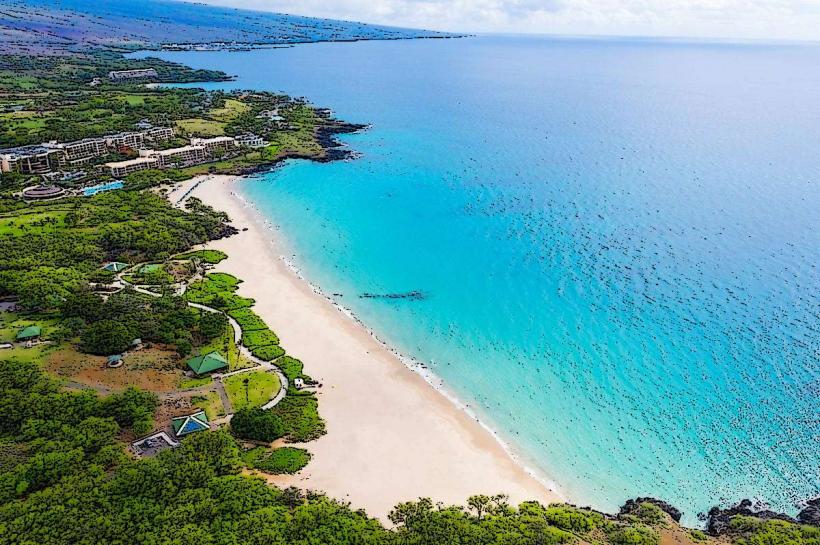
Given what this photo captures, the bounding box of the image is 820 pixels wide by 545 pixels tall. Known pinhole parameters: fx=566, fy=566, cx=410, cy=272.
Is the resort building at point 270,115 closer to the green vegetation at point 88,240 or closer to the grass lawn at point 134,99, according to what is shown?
the grass lawn at point 134,99

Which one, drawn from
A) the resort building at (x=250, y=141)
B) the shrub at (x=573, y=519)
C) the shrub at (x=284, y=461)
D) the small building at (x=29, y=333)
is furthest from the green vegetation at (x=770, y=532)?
the resort building at (x=250, y=141)

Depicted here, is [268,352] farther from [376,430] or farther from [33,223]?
[33,223]

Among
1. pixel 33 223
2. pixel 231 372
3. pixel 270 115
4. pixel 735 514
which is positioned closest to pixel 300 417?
pixel 231 372

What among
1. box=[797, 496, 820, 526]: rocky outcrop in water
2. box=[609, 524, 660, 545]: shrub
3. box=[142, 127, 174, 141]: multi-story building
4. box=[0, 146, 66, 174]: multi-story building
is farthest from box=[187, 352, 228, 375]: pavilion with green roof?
box=[142, 127, 174, 141]: multi-story building

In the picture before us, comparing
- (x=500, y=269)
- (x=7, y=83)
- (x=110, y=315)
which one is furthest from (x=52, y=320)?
(x=7, y=83)

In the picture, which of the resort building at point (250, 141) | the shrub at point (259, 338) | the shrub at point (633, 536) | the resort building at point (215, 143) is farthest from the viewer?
the resort building at point (250, 141)

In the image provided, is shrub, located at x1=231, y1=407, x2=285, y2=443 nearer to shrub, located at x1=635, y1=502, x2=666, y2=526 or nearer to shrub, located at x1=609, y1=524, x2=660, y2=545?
shrub, located at x1=609, y1=524, x2=660, y2=545

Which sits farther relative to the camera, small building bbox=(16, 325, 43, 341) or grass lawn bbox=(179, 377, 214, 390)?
small building bbox=(16, 325, 43, 341)
